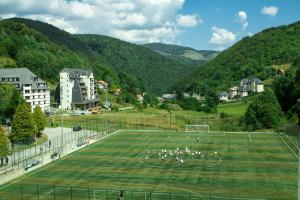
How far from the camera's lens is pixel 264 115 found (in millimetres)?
80188

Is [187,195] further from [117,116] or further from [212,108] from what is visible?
[212,108]

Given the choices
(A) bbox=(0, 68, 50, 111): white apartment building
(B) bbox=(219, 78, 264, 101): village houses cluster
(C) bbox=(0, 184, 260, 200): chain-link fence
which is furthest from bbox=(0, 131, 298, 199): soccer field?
(B) bbox=(219, 78, 264, 101): village houses cluster

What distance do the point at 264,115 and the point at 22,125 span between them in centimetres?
4567

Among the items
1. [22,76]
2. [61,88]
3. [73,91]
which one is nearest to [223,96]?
[73,91]

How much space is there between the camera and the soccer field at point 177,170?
114 feet

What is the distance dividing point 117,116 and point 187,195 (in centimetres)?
5649

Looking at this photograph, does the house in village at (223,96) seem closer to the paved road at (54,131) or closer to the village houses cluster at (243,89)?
the village houses cluster at (243,89)

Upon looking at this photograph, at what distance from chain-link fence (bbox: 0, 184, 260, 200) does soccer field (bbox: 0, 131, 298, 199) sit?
158 mm

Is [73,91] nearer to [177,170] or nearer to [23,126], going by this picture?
[23,126]

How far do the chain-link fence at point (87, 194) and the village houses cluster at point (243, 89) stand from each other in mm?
124726

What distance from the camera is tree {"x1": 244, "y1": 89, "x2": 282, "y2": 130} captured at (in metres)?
79.4

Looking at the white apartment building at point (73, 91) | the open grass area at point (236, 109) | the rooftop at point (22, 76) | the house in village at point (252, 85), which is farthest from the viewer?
the house in village at point (252, 85)

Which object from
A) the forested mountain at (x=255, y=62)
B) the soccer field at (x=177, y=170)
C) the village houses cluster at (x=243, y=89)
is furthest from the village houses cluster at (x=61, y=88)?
the forested mountain at (x=255, y=62)

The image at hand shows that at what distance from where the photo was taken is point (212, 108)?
4870 inches
